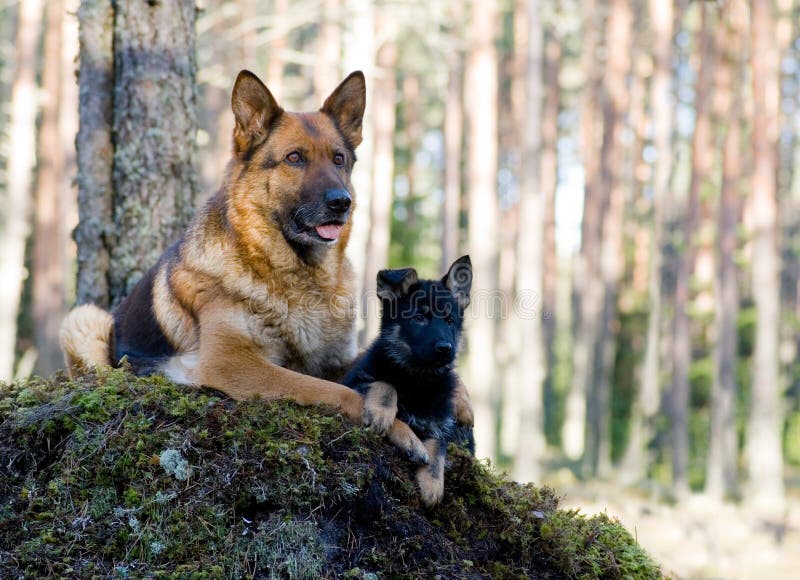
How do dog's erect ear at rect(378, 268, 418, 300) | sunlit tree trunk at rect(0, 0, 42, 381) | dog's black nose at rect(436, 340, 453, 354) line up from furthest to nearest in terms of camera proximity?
sunlit tree trunk at rect(0, 0, 42, 381) → dog's erect ear at rect(378, 268, 418, 300) → dog's black nose at rect(436, 340, 453, 354)

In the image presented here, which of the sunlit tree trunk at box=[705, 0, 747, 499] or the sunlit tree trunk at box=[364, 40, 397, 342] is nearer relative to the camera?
the sunlit tree trunk at box=[705, 0, 747, 499]

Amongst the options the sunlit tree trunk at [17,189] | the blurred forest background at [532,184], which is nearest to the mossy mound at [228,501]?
the blurred forest background at [532,184]

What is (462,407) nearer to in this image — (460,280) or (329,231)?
(460,280)

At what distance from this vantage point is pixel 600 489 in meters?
22.7

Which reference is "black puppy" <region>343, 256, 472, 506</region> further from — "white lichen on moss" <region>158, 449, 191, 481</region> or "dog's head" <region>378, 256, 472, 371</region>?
"white lichen on moss" <region>158, 449, 191, 481</region>

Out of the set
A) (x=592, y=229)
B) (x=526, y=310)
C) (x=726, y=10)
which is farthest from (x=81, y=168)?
(x=592, y=229)

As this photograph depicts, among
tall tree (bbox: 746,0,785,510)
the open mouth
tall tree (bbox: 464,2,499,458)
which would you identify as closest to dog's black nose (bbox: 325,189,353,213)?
the open mouth

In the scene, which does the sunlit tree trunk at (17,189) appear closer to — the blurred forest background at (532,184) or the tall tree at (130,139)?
the blurred forest background at (532,184)

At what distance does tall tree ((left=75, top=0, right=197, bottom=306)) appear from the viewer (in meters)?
7.72

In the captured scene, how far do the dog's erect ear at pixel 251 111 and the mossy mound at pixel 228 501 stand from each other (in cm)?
187

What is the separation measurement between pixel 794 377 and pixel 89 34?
123 ft

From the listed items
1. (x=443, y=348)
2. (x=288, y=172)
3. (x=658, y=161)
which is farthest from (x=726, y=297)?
(x=288, y=172)

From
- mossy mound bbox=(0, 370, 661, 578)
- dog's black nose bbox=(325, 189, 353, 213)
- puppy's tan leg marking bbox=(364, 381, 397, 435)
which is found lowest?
mossy mound bbox=(0, 370, 661, 578)

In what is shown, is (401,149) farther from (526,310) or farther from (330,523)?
(330,523)
